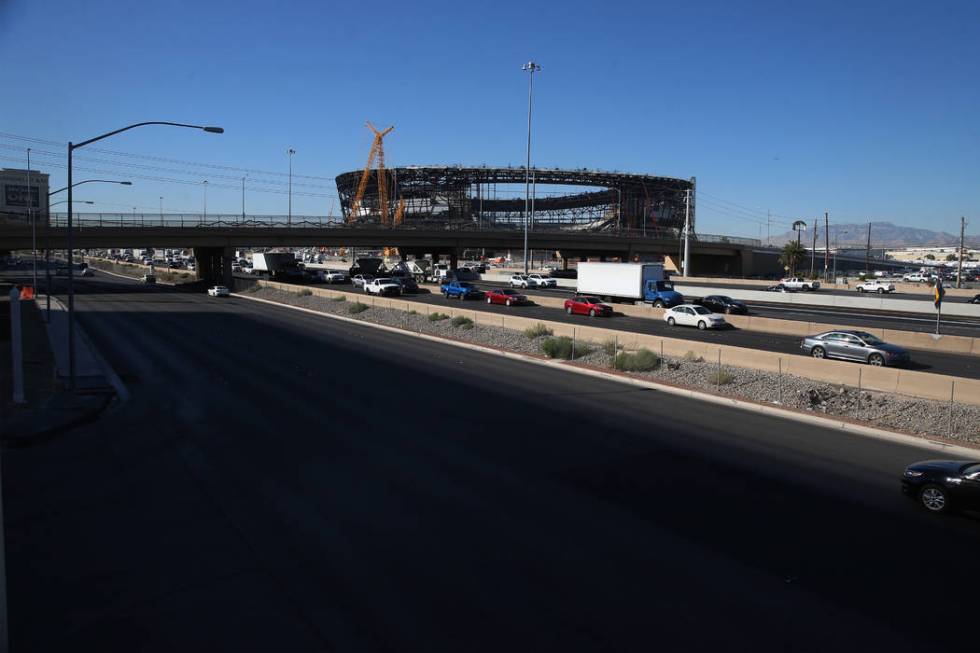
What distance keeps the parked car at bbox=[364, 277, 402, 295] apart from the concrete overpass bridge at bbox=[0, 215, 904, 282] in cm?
1792

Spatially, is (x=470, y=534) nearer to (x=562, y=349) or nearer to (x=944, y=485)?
(x=944, y=485)

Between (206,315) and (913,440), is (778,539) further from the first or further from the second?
(206,315)

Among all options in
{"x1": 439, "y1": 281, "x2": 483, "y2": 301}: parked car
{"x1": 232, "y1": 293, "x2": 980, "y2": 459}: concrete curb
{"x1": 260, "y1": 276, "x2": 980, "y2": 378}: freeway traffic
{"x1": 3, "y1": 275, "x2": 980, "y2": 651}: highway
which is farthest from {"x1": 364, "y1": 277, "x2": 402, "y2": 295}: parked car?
{"x1": 3, "y1": 275, "x2": 980, "y2": 651}: highway

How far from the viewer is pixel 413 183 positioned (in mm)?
167500

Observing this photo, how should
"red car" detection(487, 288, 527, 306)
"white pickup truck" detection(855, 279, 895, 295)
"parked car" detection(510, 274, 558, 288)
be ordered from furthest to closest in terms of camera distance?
1. "parked car" detection(510, 274, 558, 288)
2. "white pickup truck" detection(855, 279, 895, 295)
3. "red car" detection(487, 288, 527, 306)

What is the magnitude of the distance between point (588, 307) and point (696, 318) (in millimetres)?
8576

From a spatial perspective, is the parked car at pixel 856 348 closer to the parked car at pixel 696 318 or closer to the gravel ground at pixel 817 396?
the gravel ground at pixel 817 396

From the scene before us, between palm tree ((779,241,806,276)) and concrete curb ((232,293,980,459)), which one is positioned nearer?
concrete curb ((232,293,980,459))

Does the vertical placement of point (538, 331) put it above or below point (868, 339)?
below

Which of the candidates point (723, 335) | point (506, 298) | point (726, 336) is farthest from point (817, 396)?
point (506, 298)

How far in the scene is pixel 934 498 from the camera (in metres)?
12.1

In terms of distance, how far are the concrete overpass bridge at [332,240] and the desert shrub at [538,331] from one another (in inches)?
1343

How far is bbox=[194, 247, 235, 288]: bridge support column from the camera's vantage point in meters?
78.1

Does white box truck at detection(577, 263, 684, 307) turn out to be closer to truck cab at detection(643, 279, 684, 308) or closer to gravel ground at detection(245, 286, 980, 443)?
truck cab at detection(643, 279, 684, 308)
